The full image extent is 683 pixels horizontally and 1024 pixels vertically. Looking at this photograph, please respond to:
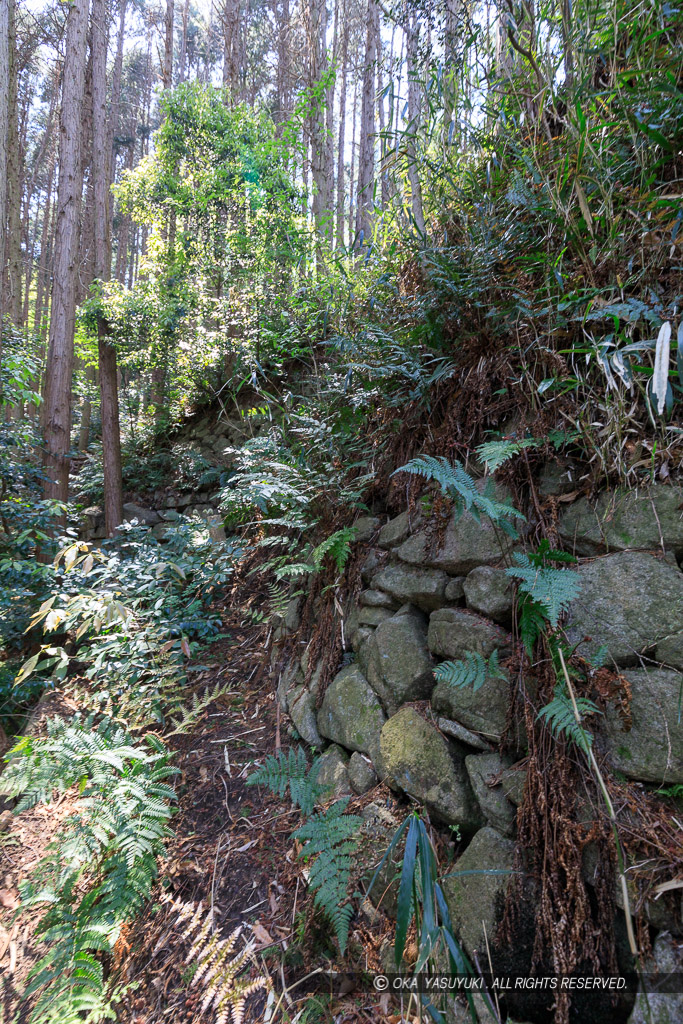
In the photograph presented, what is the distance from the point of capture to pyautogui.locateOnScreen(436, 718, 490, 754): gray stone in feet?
6.24

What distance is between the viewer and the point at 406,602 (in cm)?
254

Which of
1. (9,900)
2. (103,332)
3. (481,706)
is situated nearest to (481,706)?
(481,706)

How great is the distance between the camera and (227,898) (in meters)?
2.19

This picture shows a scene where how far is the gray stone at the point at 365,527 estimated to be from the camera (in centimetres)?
294

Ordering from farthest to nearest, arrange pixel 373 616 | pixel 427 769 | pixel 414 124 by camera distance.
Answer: pixel 414 124 < pixel 373 616 < pixel 427 769

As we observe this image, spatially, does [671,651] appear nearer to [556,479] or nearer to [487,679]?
[487,679]

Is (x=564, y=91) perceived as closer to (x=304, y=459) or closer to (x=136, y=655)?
(x=304, y=459)

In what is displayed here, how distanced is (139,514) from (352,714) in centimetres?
492

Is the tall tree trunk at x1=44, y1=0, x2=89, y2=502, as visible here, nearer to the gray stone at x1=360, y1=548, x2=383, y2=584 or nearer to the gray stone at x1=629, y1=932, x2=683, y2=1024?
the gray stone at x1=360, y1=548, x2=383, y2=584

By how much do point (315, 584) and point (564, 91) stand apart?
115 inches

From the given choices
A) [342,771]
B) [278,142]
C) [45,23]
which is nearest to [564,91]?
[342,771]

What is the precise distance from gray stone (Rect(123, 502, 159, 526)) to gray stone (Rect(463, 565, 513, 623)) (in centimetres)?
510

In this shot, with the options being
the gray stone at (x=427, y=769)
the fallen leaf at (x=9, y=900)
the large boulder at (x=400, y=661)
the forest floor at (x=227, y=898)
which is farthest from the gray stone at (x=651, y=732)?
the fallen leaf at (x=9, y=900)

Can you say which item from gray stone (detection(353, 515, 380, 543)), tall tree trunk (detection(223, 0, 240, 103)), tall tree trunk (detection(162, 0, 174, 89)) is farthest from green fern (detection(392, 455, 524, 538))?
tall tree trunk (detection(162, 0, 174, 89))
